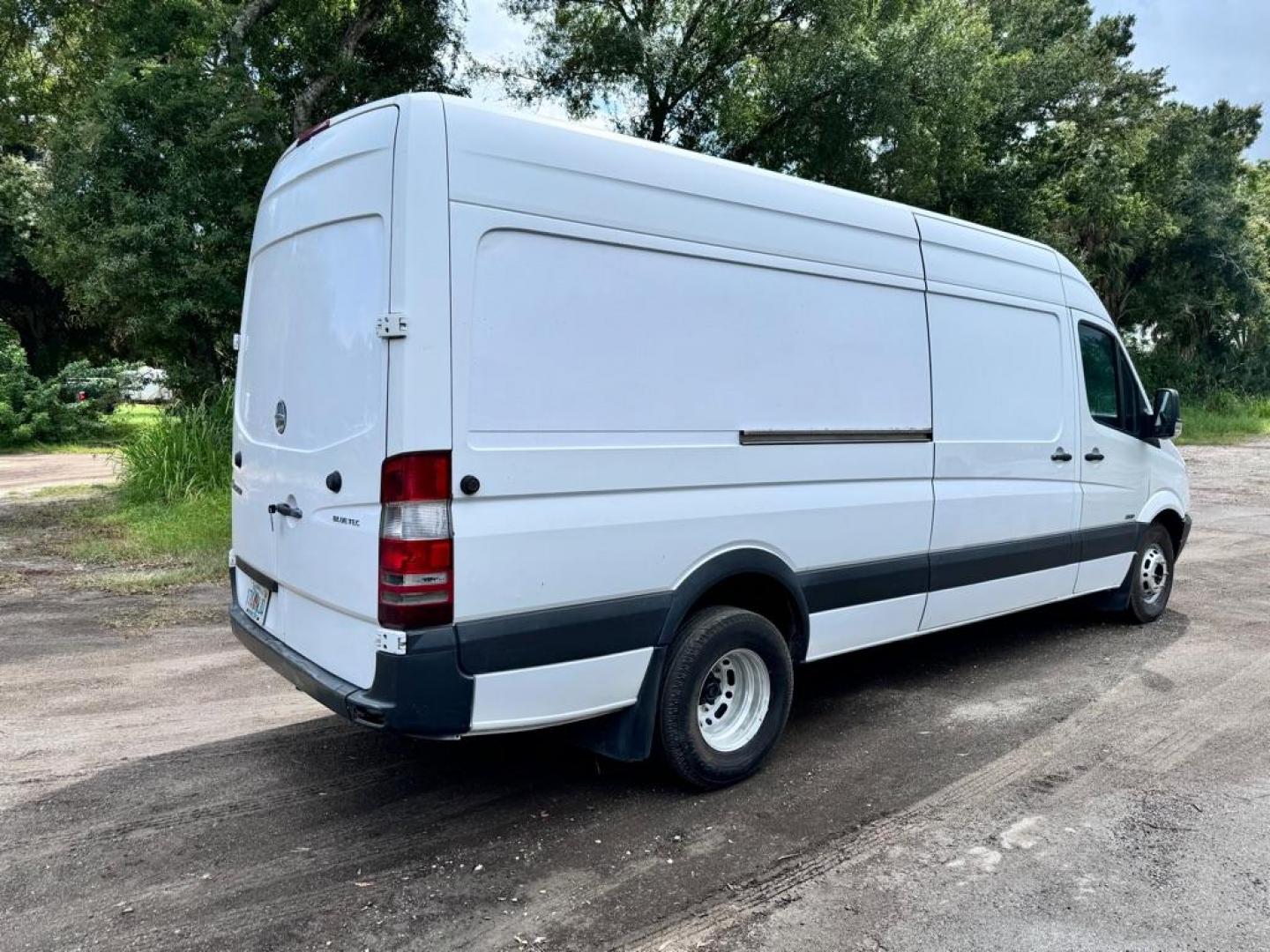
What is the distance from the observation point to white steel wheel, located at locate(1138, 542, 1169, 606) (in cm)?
671

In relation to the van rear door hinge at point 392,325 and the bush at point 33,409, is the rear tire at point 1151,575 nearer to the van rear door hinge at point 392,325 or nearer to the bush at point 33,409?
the van rear door hinge at point 392,325

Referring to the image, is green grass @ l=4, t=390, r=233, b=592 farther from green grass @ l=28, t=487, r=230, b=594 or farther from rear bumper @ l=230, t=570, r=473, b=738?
rear bumper @ l=230, t=570, r=473, b=738

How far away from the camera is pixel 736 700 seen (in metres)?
4.11

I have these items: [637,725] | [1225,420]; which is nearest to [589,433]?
[637,725]

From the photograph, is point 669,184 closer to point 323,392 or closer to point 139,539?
point 323,392

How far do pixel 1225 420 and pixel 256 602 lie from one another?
103ft

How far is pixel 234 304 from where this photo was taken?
11.2 metres

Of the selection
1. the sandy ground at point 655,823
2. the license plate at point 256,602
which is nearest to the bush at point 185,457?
the sandy ground at point 655,823

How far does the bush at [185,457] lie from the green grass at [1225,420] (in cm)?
2264

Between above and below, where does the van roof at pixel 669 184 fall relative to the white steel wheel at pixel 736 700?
above

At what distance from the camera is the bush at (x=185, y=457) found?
430 inches

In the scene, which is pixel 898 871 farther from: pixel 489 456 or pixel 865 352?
pixel 865 352

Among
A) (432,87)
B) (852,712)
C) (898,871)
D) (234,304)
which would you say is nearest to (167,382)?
(234,304)

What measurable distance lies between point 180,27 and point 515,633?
461 inches
